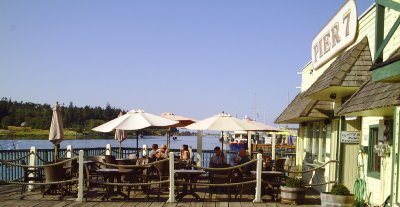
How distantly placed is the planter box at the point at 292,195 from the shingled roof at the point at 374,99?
2.47 meters

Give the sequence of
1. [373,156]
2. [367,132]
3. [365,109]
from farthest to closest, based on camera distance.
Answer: [367,132], [373,156], [365,109]

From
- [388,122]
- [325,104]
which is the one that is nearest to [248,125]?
[325,104]

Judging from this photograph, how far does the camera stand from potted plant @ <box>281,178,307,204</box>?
10422mm

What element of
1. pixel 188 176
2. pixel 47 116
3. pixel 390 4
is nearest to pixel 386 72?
pixel 390 4

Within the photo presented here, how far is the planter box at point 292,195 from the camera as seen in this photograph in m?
10.4

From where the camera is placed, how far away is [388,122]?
8.24m

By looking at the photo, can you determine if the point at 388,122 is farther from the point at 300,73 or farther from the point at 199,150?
the point at 300,73

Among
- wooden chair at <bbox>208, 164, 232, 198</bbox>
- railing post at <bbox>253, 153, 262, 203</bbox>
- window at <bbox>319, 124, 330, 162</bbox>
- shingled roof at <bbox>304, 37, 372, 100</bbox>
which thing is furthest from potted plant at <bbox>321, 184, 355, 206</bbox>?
window at <bbox>319, 124, 330, 162</bbox>

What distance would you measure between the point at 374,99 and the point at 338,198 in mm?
2394

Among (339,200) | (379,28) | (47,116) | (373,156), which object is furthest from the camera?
(47,116)

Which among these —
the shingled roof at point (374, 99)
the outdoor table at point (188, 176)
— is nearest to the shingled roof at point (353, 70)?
the shingled roof at point (374, 99)

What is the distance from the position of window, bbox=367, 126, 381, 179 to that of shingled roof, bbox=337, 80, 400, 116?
0.98 metres

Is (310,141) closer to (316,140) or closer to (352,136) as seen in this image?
(316,140)

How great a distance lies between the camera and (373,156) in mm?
9289
